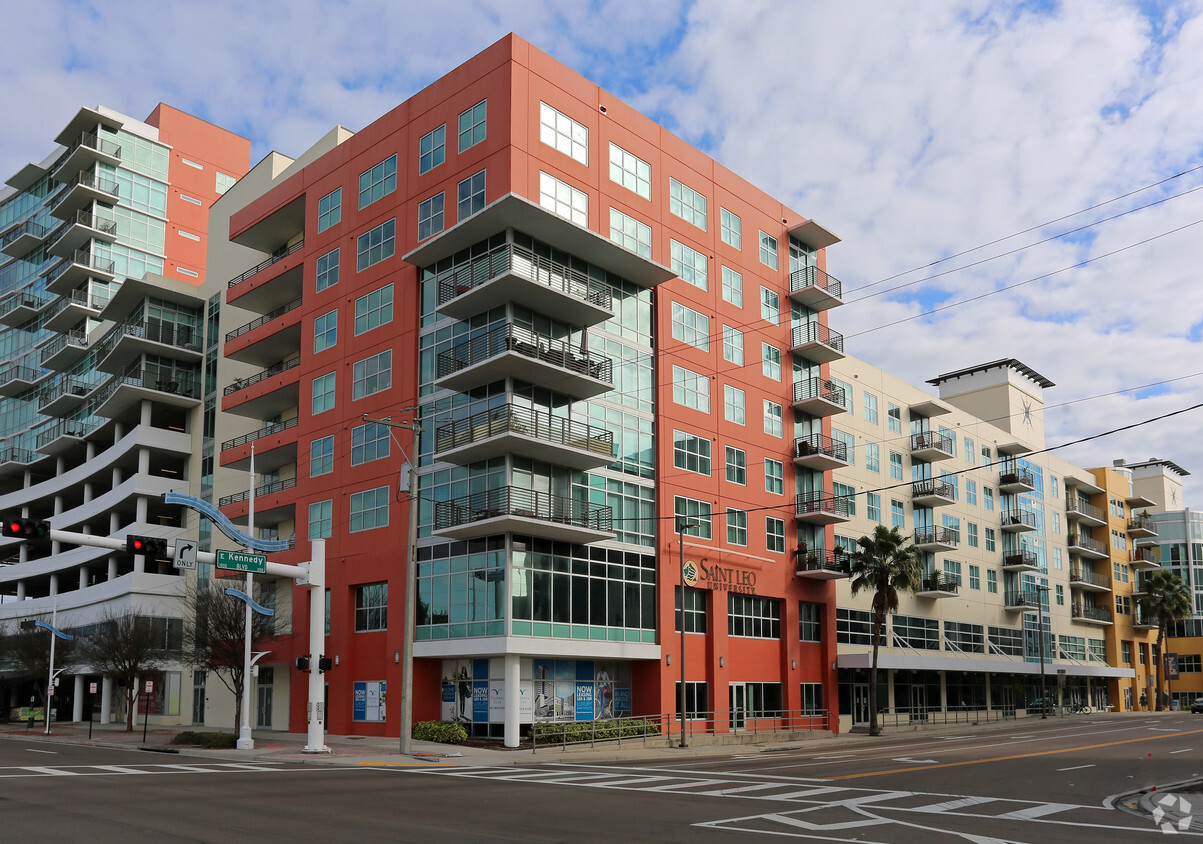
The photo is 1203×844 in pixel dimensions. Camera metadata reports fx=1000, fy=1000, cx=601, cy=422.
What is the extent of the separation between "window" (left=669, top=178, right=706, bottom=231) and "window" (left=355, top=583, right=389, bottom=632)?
2245 centimetres

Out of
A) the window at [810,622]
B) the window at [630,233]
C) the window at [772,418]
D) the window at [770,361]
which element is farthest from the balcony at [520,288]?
the window at [810,622]

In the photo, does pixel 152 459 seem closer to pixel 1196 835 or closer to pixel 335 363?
pixel 335 363

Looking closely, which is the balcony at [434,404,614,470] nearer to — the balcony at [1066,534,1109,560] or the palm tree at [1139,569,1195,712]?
the balcony at [1066,534,1109,560]

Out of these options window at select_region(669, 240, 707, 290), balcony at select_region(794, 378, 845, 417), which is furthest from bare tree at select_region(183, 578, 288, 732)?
balcony at select_region(794, 378, 845, 417)

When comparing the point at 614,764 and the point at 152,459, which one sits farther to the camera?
the point at 152,459

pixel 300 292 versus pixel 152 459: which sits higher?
pixel 300 292

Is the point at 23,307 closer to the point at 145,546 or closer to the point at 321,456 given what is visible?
the point at 321,456

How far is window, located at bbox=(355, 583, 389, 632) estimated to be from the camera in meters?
43.4

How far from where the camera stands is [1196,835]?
618 inches

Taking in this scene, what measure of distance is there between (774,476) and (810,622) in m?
8.33

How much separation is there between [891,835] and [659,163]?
38.1m

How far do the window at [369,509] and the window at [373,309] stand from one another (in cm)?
780

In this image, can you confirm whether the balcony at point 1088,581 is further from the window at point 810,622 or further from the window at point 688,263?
the window at point 688,263

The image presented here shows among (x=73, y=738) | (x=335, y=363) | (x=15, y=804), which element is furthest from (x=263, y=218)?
(x=15, y=804)
